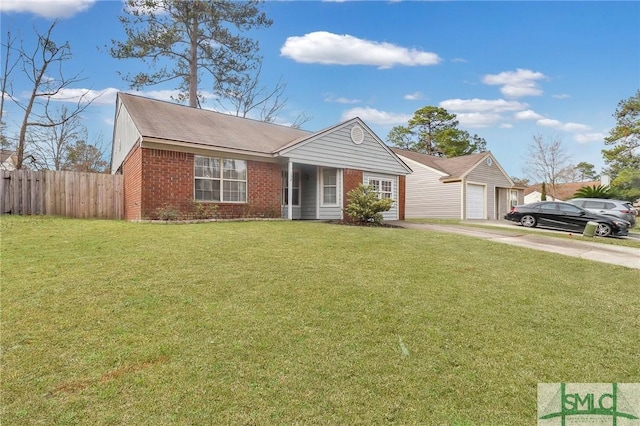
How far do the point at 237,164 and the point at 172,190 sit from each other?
2.61m

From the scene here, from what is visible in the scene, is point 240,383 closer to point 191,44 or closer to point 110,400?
point 110,400

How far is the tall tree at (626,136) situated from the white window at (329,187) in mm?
28823

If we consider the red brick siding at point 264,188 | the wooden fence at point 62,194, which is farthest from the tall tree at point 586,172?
the wooden fence at point 62,194

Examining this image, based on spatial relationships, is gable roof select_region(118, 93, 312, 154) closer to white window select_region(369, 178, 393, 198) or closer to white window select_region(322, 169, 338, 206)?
white window select_region(322, 169, 338, 206)

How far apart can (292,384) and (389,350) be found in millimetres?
1021

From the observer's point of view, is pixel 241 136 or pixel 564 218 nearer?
pixel 241 136

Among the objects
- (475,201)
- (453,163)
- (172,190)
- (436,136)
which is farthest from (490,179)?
(172,190)

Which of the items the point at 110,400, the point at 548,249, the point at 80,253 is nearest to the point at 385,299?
the point at 110,400

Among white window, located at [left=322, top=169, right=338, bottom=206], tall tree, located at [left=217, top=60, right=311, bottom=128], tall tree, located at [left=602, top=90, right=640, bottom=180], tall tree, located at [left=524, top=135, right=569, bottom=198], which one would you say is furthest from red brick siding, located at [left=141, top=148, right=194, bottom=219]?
tall tree, located at [left=524, top=135, right=569, bottom=198]

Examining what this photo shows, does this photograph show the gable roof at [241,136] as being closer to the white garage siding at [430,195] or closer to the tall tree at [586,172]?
the white garage siding at [430,195]

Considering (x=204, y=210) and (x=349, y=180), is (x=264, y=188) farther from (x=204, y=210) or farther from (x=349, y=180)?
(x=349, y=180)

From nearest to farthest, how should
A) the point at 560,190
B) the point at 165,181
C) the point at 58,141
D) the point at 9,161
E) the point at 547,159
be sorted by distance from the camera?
the point at 165,181 < the point at 58,141 < the point at 9,161 < the point at 547,159 < the point at 560,190

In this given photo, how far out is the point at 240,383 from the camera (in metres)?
2.64

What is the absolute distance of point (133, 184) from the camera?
11.9 metres
